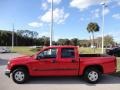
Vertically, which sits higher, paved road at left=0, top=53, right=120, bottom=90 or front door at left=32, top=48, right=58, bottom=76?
front door at left=32, top=48, right=58, bottom=76

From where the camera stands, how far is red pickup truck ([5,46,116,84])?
10.0 meters

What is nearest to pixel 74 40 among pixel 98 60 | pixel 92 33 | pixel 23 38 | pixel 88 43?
pixel 88 43

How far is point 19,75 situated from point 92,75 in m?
3.13

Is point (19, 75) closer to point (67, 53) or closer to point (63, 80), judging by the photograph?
point (63, 80)

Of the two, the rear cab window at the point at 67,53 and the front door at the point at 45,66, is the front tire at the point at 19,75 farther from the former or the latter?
the rear cab window at the point at 67,53

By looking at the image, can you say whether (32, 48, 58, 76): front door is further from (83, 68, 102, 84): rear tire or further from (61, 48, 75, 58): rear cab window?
(83, 68, 102, 84): rear tire

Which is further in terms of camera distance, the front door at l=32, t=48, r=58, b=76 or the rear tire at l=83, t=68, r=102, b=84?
the rear tire at l=83, t=68, r=102, b=84

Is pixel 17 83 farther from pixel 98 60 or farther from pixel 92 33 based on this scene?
pixel 92 33

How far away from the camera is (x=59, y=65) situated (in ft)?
32.9

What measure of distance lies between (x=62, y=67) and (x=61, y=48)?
0.84 metres

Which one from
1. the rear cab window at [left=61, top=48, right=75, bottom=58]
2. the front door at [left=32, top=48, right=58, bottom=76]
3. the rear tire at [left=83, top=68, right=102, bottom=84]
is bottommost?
the rear tire at [left=83, top=68, right=102, bottom=84]

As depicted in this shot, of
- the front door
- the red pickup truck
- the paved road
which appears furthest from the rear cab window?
the paved road

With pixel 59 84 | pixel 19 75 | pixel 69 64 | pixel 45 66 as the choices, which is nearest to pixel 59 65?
pixel 69 64

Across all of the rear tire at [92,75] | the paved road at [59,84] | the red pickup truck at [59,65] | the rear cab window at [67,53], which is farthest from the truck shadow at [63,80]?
the rear cab window at [67,53]
